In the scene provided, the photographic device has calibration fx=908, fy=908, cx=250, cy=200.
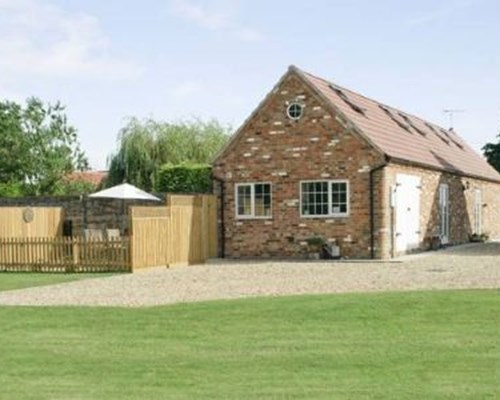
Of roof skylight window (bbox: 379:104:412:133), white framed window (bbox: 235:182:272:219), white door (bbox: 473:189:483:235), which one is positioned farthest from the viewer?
white door (bbox: 473:189:483:235)

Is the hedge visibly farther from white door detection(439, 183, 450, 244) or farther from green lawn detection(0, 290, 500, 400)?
green lawn detection(0, 290, 500, 400)

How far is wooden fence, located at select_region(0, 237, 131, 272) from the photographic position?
23.8 m

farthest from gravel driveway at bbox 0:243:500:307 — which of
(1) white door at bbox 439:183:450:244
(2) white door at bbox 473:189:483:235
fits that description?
(2) white door at bbox 473:189:483:235

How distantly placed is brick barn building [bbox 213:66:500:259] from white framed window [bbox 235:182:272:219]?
0.11ft

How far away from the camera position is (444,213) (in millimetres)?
34156

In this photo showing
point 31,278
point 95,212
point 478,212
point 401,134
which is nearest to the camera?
point 31,278

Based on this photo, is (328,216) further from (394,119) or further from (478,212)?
(478,212)

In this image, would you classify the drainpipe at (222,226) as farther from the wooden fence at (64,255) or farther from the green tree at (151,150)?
the green tree at (151,150)

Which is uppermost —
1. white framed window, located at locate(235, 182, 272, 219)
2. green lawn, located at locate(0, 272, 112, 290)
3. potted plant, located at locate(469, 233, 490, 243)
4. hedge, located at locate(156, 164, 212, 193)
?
hedge, located at locate(156, 164, 212, 193)

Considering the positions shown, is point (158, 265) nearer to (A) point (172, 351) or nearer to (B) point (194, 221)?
(B) point (194, 221)

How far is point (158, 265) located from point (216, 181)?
18.1 ft

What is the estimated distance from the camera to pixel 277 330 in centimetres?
1170

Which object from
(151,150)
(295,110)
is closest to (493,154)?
(151,150)

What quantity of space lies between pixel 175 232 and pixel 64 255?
327cm
